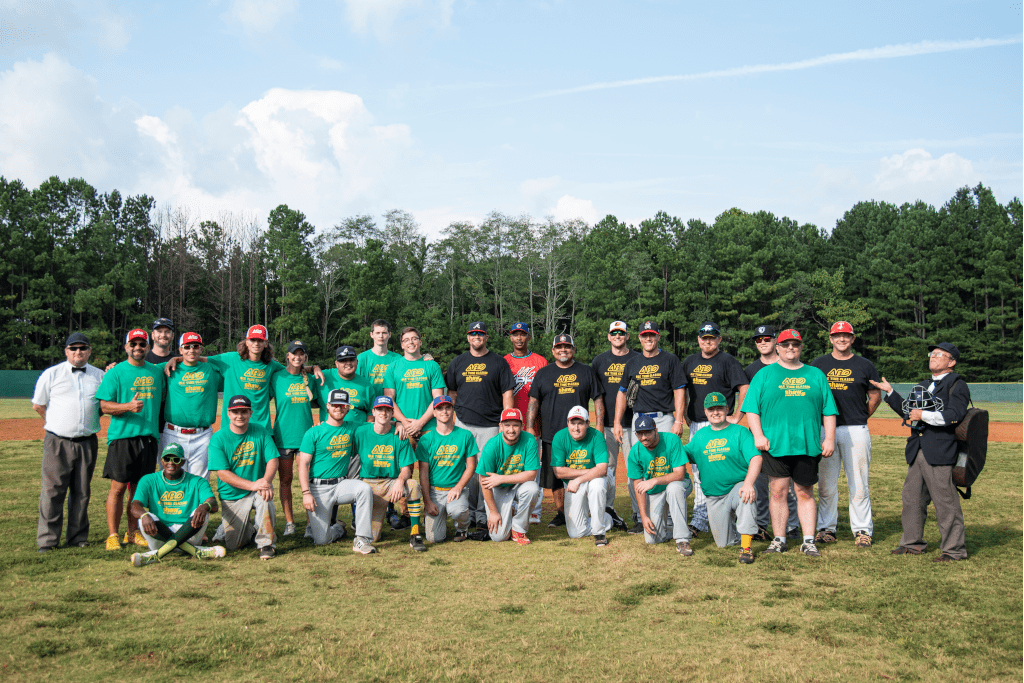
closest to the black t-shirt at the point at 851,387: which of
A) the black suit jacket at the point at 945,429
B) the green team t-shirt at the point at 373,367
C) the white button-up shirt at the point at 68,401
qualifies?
the black suit jacket at the point at 945,429

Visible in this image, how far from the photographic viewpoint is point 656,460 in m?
6.96

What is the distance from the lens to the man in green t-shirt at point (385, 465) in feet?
22.9

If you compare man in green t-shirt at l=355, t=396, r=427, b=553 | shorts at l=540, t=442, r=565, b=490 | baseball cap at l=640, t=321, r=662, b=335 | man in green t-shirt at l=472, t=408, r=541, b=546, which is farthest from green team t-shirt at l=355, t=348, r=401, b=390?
baseball cap at l=640, t=321, r=662, b=335

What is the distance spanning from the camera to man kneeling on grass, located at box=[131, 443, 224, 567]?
6.36m

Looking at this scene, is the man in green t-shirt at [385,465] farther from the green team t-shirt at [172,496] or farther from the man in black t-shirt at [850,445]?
the man in black t-shirt at [850,445]

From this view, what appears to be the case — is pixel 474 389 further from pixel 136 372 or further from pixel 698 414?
pixel 136 372

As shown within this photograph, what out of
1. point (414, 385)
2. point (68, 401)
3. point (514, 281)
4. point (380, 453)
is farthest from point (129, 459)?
point (514, 281)

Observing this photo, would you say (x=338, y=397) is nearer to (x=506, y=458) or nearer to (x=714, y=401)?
(x=506, y=458)

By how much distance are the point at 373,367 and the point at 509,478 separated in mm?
1919

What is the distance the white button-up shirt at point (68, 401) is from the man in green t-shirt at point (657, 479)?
5032mm

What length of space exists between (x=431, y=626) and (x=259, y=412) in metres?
3.47

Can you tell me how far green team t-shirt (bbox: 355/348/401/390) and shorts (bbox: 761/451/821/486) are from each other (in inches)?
154

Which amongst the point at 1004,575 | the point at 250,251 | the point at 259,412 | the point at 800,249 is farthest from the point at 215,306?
the point at 1004,575

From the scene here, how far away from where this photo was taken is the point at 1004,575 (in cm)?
586
